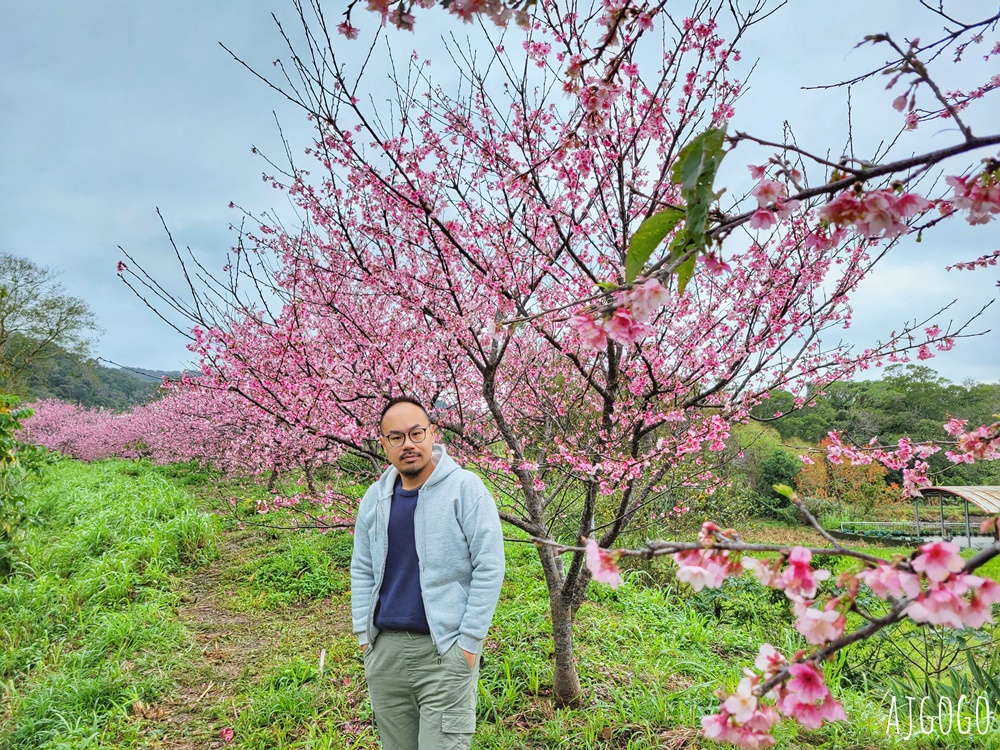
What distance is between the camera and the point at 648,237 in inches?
35.1

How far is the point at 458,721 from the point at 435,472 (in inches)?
34.4

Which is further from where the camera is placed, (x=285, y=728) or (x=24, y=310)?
(x=24, y=310)

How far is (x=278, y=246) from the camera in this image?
470cm

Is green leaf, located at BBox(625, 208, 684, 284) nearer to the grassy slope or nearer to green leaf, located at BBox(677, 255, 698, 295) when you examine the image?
green leaf, located at BBox(677, 255, 698, 295)

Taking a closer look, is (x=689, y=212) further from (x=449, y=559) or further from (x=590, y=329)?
(x=449, y=559)

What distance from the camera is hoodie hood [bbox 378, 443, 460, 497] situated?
2145 mm

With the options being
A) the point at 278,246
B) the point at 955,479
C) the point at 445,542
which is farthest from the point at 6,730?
the point at 955,479

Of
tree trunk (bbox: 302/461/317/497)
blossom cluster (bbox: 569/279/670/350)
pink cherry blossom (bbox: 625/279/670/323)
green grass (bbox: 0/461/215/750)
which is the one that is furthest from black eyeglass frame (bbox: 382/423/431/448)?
A: tree trunk (bbox: 302/461/317/497)

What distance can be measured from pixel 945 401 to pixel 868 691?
21.4 m

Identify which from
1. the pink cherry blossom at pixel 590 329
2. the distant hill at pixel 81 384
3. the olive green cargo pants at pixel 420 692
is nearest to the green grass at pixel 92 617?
the olive green cargo pants at pixel 420 692

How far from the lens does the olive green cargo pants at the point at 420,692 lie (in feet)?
6.31

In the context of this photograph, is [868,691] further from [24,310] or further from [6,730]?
[24,310]

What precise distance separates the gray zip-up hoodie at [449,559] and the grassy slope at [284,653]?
1257 mm

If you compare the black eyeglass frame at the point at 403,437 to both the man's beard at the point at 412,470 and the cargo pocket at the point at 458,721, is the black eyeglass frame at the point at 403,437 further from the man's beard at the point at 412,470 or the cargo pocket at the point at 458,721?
the cargo pocket at the point at 458,721
